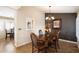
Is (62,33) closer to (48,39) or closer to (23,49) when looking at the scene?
(48,39)

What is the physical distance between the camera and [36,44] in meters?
2.68

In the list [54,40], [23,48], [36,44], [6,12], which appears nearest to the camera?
[6,12]

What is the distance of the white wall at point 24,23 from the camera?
2594mm

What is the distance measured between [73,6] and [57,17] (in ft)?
1.65

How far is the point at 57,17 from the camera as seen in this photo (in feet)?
8.93

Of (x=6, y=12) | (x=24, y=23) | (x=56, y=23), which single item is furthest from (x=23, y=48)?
(x=56, y=23)

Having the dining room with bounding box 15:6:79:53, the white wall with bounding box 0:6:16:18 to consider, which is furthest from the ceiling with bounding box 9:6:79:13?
the white wall with bounding box 0:6:16:18

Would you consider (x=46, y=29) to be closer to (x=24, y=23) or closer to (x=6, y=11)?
(x=24, y=23)

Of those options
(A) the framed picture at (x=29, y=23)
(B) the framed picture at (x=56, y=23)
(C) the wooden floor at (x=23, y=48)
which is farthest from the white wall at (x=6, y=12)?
(B) the framed picture at (x=56, y=23)

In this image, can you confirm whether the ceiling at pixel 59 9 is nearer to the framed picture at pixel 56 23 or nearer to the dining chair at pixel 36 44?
the framed picture at pixel 56 23

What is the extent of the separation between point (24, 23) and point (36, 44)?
652mm

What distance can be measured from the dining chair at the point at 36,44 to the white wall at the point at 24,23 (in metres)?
0.12
